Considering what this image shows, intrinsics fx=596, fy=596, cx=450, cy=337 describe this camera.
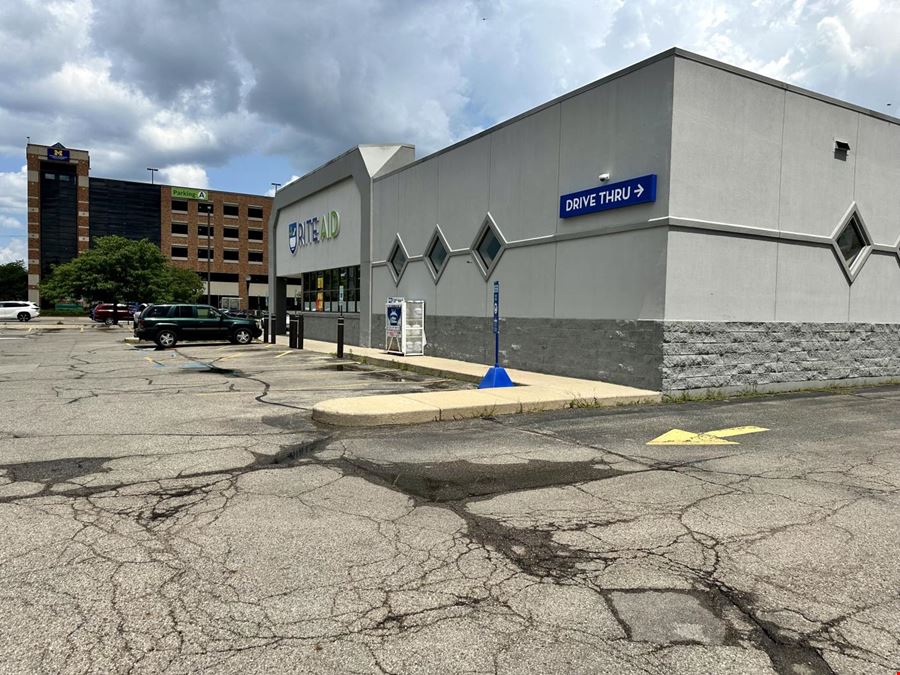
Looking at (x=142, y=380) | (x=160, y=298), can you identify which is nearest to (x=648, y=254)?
(x=142, y=380)

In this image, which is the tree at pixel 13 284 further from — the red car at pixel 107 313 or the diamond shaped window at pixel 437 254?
the diamond shaped window at pixel 437 254

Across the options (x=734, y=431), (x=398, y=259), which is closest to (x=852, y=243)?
(x=734, y=431)

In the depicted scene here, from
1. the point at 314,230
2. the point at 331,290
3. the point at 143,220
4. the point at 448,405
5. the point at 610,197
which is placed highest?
the point at 143,220

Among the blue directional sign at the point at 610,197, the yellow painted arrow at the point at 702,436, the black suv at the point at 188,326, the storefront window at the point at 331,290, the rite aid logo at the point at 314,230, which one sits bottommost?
the yellow painted arrow at the point at 702,436

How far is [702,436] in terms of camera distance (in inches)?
314

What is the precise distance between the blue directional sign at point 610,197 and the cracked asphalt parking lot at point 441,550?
17.9 ft

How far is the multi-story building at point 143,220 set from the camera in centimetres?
8225

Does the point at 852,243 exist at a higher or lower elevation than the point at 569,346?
higher

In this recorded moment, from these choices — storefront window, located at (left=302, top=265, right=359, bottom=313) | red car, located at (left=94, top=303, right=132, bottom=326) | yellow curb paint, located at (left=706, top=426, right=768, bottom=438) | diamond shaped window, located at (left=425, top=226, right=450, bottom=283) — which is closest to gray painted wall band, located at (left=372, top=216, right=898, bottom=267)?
diamond shaped window, located at (left=425, top=226, right=450, bottom=283)

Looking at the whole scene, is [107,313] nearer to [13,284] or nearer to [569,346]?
[569,346]

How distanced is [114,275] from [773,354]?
1940 inches

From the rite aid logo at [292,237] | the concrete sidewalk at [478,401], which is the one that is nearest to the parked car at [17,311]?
the rite aid logo at [292,237]

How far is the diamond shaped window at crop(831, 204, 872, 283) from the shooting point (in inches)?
544

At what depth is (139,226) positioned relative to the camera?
8525 cm
